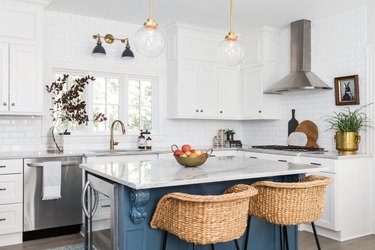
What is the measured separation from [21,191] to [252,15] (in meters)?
3.62

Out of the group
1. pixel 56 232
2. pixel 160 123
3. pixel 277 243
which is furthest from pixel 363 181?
pixel 56 232

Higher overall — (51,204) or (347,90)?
(347,90)

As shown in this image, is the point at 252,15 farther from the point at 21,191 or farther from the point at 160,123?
the point at 21,191

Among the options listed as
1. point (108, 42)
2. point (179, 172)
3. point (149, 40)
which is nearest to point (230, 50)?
point (149, 40)

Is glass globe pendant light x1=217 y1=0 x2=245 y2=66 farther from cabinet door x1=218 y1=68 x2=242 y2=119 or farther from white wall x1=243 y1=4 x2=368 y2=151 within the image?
cabinet door x1=218 y1=68 x2=242 y2=119

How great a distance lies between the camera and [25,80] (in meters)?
4.19

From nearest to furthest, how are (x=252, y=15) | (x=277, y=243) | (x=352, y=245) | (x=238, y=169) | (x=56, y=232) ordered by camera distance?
(x=238, y=169), (x=277, y=243), (x=352, y=245), (x=56, y=232), (x=252, y=15)

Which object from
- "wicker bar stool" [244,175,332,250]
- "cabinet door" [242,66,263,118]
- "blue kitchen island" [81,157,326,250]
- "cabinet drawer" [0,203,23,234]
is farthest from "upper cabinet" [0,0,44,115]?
Answer: "cabinet door" [242,66,263,118]

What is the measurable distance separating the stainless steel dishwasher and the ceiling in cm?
197

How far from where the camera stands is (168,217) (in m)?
2.27

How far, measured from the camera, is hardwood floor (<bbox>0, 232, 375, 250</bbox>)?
3.76 metres

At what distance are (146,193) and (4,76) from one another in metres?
2.75

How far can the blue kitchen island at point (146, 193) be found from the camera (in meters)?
2.27

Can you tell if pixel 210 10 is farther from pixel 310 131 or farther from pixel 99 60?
pixel 310 131
